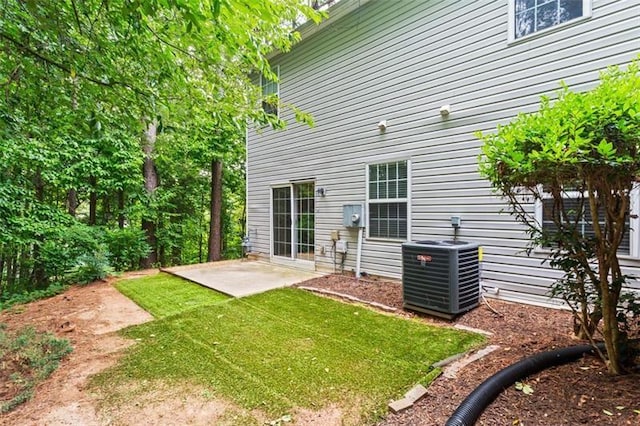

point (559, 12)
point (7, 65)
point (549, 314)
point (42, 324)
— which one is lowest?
point (42, 324)

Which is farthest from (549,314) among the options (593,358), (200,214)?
(200,214)

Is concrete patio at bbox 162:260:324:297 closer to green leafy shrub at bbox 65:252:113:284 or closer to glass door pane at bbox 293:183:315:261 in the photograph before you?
glass door pane at bbox 293:183:315:261

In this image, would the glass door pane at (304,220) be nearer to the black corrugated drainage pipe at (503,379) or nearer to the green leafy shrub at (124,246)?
the green leafy shrub at (124,246)

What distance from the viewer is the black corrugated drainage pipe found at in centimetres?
185

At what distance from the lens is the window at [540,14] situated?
3859 mm

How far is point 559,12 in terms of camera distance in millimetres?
3994

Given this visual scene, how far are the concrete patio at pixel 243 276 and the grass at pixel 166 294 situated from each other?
0.19 m

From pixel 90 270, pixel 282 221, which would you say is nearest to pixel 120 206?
pixel 90 270

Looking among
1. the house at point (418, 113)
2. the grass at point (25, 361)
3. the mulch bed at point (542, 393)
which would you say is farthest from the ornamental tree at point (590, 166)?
the grass at point (25, 361)

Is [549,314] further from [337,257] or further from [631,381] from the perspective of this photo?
[337,257]

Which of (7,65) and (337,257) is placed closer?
(7,65)

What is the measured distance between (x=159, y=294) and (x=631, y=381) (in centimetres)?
584

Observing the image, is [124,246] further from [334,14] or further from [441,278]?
[441,278]

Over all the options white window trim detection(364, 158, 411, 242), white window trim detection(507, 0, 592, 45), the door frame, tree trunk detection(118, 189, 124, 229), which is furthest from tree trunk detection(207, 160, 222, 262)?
white window trim detection(507, 0, 592, 45)
